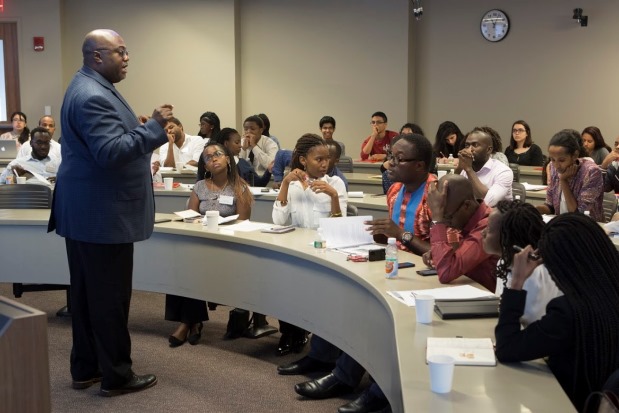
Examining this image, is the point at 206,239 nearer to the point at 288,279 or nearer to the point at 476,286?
the point at 288,279

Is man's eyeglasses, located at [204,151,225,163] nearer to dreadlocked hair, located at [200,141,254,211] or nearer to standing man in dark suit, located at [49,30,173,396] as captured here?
dreadlocked hair, located at [200,141,254,211]

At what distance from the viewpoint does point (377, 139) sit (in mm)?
10617

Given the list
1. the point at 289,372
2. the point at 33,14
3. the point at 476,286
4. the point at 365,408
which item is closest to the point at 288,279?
the point at 289,372

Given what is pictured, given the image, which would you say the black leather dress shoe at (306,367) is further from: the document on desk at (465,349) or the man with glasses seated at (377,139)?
the man with glasses seated at (377,139)

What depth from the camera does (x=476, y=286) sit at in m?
3.24

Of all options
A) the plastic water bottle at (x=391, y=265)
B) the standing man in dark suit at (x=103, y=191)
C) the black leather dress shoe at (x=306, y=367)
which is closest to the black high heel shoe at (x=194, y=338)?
the black leather dress shoe at (x=306, y=367)

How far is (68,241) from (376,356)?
166cm

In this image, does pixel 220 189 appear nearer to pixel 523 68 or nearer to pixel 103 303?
pixel 103 303

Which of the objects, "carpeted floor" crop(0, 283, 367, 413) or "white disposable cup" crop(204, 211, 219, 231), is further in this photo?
"white disposable cup" crop(204, 211, 219, 231)

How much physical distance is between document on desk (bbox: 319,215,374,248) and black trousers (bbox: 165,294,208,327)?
1.26m

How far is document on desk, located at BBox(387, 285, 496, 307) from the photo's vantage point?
2920mm

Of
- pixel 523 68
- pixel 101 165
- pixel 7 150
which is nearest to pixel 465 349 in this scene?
pixel 101 165

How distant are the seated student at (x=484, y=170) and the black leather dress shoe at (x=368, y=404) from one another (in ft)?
7.68

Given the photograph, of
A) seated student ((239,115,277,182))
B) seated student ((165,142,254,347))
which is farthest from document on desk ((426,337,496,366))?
seated student ((239,115,277,182))
